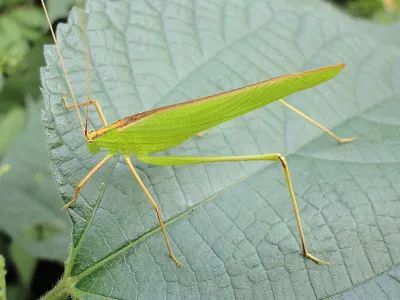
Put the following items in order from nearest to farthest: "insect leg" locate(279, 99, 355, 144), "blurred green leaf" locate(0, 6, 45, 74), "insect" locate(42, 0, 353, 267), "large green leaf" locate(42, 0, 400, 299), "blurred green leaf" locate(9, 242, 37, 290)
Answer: "large green leaf" locate(42, 0, 400, 299)
"insect" locate(42, 0, 353, 267)
"insect leg" locate(279, 99, 355, 144)
"blurred green leaf" locate(9, 242, 37, 290)
"blurred green leaf" locate(0, 6, 45, 74)

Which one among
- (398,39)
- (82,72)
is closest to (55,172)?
(82,72)

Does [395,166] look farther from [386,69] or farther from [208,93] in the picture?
[208,93]

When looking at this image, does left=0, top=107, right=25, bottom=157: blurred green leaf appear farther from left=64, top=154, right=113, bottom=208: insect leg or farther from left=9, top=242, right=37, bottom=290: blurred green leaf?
left=64, top=154, right=113, bottom=208: insect leg

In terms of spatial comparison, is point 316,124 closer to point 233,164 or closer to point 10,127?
point 233,164

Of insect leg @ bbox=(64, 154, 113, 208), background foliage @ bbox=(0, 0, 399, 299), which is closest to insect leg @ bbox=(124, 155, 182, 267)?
insect leg @ bbox=(64, 154, 113, 208)

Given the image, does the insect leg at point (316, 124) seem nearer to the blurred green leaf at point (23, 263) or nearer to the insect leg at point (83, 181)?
the insect leg at point (83, 181)

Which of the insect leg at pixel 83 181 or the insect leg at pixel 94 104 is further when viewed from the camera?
the insect leg at pixel 94 104

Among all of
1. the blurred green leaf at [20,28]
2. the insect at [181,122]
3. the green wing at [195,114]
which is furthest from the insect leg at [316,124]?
the blurred green leaf at [20,28]
